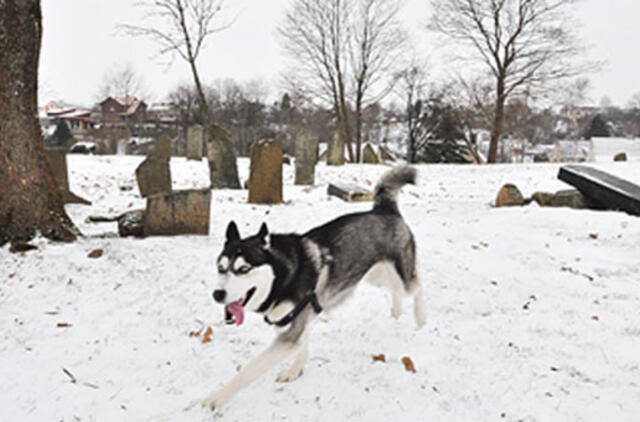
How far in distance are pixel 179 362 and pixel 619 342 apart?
3719mm

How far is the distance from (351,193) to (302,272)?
22.9 ft

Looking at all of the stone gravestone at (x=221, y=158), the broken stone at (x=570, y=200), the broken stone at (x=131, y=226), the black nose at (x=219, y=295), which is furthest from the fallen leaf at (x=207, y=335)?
the stone gravestone at (x=221, y=158)

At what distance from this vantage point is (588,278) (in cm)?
455

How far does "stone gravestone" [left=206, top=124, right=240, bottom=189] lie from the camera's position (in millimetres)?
10969

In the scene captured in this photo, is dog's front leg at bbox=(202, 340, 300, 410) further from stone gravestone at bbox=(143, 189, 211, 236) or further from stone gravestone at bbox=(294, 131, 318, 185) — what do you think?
stone gravestone at bbox=(294, 131, 318, 185)

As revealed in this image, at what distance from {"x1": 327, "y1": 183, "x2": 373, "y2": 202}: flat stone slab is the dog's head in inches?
281

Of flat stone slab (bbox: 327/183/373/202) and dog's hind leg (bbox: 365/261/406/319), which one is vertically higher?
flat stone slab (bbox: 327/183/373/202)

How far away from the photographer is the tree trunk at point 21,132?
13.1 feet

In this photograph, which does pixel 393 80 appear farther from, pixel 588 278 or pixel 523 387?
pixel 523 387

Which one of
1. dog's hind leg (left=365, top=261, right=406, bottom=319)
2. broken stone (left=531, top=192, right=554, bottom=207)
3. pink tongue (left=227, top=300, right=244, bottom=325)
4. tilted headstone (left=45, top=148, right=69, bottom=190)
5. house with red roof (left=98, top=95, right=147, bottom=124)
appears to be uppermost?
house with red roof (left=98, top=95, right=147, bottom=124)

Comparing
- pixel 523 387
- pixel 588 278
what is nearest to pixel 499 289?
pixel 588 278

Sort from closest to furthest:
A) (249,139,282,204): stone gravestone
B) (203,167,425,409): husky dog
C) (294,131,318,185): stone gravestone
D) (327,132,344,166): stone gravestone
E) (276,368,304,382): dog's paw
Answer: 1. (203,167,425,409): husky dog
2. (276,368,304,382): dog's paw
3. (249,139,282,204): stone gravestone
4. (294,131,318,185): stone gravestone
5. (327,132,344,166): stone gravestone

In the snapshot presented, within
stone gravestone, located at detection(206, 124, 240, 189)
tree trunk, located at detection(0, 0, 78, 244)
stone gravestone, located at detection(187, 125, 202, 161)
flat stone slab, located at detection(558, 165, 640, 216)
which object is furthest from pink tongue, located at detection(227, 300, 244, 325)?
stone gravestone, located at detection(187, 125, 202, 161)

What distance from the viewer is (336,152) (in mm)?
19797
